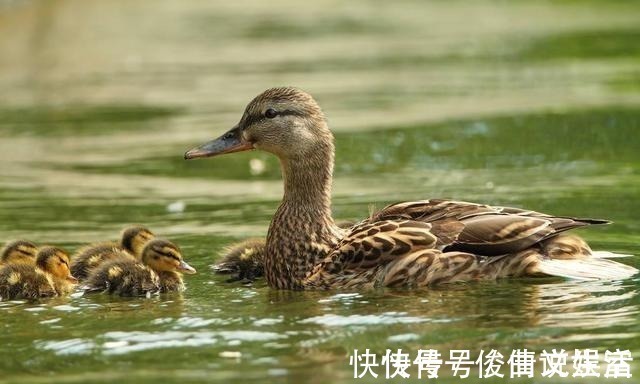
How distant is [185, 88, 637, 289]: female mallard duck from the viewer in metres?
8.80

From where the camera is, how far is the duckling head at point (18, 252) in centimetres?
945

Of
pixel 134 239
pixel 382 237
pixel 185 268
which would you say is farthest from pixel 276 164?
pixel 382 237

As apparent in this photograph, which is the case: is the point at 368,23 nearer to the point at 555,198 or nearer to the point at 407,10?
the point at 407,10

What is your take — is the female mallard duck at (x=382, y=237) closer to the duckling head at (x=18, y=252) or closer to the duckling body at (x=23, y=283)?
the duckling head at (x=18, y=252)

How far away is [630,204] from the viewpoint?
11508 millimetres

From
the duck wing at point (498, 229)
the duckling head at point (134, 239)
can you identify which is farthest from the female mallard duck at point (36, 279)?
the duck wing at point (498, 229)

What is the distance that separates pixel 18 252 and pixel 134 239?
75 cm

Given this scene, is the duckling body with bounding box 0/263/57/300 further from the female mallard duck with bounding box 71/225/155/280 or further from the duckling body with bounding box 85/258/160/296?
the female mallard duck with bounding box 71/225/155/280

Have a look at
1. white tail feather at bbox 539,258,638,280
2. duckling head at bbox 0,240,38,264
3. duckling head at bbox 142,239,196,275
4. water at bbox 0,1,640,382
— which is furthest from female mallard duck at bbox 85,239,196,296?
white tail feather at bbox 539,258,638,280

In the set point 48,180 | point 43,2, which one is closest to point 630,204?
point 48,180

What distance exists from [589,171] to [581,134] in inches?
80.3

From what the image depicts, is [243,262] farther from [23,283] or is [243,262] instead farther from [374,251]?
[23,283]

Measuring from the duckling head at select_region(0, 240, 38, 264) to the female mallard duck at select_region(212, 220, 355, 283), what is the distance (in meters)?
1.08

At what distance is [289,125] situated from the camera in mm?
9438
